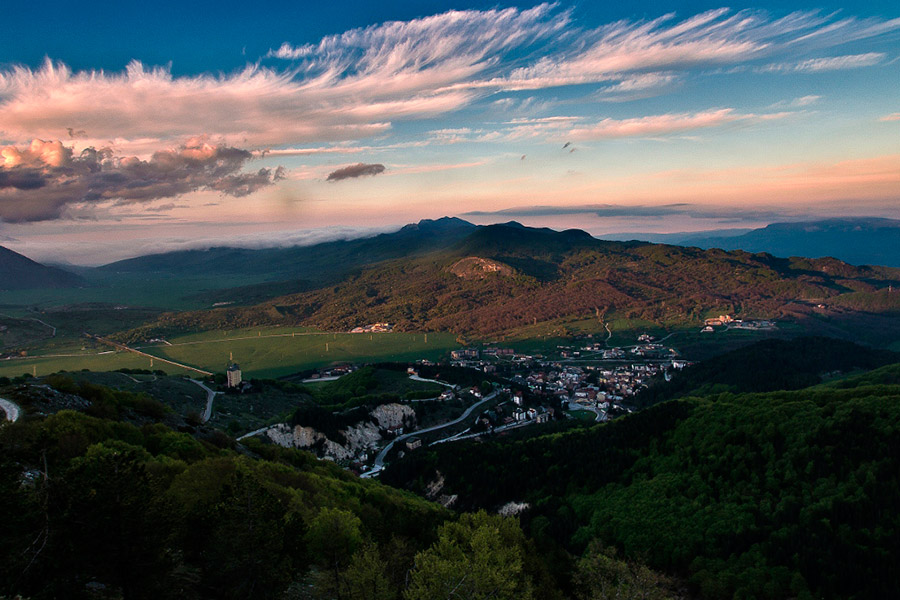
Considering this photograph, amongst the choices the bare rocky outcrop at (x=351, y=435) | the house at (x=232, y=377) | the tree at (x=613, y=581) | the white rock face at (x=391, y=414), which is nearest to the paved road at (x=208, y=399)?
the house at (x=232, y=377)

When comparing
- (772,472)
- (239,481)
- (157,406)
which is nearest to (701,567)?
(772,472)

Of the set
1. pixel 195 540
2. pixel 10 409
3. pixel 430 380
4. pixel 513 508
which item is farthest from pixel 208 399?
pixel 195 540

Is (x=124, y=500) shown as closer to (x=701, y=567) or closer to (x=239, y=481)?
(x=239, y=481)

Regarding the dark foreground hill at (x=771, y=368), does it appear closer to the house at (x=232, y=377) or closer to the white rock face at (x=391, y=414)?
the white rock face at (x=391, y=414)

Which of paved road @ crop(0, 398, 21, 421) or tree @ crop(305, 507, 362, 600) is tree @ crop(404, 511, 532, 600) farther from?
paved road @ crop(0, 398, 21, 421)

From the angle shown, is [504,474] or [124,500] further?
[504,474]
